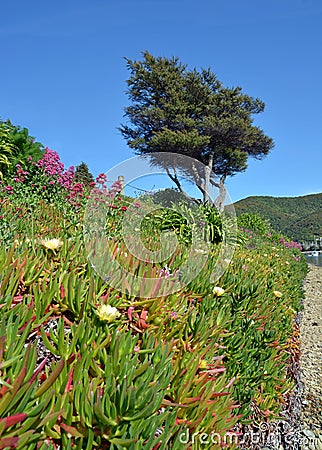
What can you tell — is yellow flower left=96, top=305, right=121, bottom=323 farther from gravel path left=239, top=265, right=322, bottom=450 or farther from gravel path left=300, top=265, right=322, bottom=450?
gravel path left=300, top=265, right=322, bottom=450

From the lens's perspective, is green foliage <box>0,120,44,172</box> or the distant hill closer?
green foliage <box>0,120,44,172</box>

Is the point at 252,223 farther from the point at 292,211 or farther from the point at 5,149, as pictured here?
the point at 292,211

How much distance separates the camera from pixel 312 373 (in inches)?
164

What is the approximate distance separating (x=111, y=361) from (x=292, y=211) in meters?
68.7

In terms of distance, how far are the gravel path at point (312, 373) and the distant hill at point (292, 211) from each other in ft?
125

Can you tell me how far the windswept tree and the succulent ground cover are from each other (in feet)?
69.5

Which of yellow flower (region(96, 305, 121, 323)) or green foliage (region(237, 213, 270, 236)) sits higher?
A: green foliage (region(237, 213, 270, 236))

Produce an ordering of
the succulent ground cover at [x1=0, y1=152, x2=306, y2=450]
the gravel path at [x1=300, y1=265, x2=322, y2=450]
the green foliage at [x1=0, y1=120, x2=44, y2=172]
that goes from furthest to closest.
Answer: the green foliage at [x1=0, y1=120, x2=44, y2=172] → the gravel path at [x1=300, y1=265, x2=322, y2=450] → the succulent ground cover at [x1=0, y1=152, x2=306, y2=450]

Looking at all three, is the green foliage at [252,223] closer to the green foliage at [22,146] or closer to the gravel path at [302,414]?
the green foliage at [22,146]

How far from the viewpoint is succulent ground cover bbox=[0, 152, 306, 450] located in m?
1.01

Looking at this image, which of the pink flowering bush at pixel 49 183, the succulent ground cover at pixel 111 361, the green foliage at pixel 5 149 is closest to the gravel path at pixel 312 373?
the succulent ground cover at pixel 111 361

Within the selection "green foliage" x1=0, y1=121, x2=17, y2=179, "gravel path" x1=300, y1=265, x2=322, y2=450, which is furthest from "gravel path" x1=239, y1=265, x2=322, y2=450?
"green foliage" x1=0, y1=121, x2=17, y2=179

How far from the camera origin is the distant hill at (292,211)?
47.9 m

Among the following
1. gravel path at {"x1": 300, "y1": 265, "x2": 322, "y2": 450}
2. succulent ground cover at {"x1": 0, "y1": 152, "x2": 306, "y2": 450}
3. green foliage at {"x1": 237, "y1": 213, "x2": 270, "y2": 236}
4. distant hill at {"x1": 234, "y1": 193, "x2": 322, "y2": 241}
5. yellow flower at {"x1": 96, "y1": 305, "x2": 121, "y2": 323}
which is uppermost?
distant hill at {"x1": 234, "y1": 193, "x2": 322, "y2": 241}
